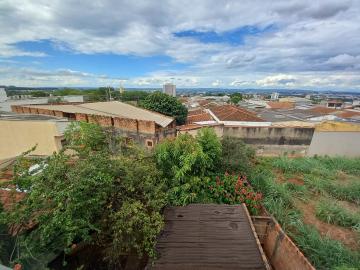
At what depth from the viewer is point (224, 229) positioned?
13.8 feet

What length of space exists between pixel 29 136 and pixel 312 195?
41.3 feet

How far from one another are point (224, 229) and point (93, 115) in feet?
34.3

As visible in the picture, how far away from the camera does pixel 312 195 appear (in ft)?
24.6

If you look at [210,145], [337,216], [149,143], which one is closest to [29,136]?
[149,143]

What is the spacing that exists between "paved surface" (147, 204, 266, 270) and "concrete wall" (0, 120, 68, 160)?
23.7 feet

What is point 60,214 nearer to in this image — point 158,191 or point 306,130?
point 158,191

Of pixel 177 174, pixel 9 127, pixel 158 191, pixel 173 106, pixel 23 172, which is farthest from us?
pixel 173 106

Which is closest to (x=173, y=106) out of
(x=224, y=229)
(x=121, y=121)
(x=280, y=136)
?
(x=121, y=121)

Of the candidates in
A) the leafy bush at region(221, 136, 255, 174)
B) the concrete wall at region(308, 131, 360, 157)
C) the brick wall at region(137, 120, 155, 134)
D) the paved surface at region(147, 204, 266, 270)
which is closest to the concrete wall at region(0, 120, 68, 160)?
the brick wall at region(137, 120, 155, 134)

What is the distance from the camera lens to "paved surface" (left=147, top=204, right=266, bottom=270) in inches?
138

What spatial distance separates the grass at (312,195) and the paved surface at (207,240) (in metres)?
1.83

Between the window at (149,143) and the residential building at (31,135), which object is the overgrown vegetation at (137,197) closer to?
the residential building at (31,135)

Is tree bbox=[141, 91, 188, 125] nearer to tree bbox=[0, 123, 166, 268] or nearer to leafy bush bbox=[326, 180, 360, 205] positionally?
leafy bush bbox=[326, 180, 360, 205]

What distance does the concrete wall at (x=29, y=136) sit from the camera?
9.10 meters
